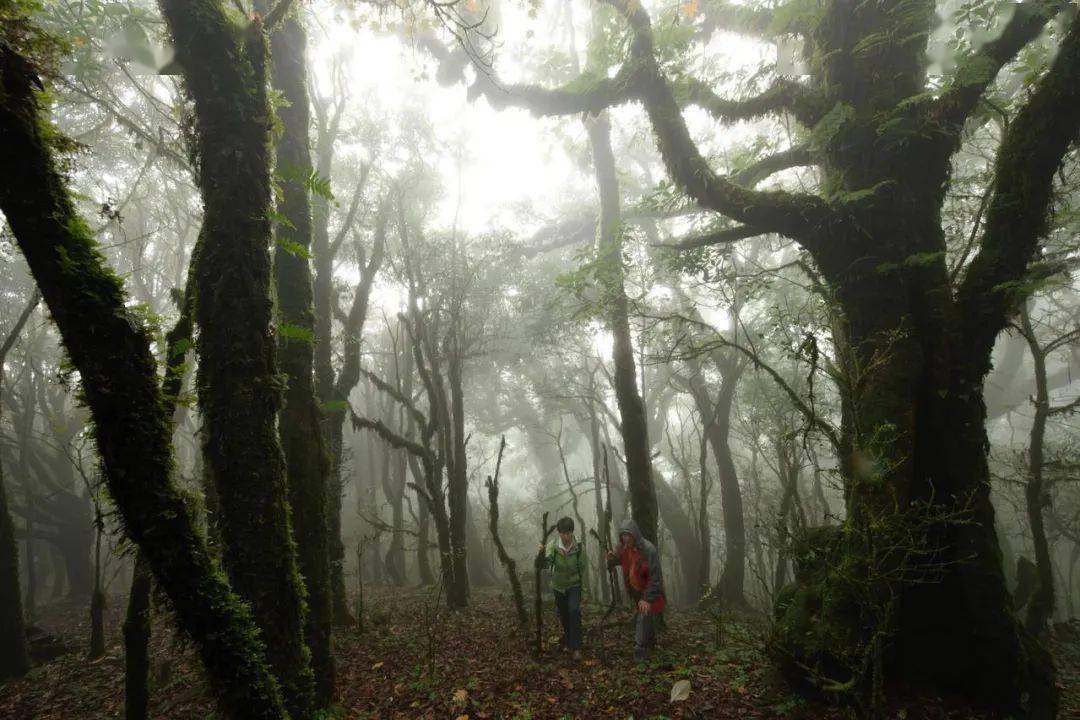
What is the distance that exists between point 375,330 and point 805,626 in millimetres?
29318

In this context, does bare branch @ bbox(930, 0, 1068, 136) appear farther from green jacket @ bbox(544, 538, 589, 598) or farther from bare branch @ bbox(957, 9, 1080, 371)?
green jacket @ bbox(544, 538, 589, 598)

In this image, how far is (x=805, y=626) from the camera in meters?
5.53

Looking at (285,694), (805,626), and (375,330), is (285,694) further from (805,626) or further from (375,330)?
(375,330)

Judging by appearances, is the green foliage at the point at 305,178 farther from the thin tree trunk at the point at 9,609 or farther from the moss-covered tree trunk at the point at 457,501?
the thin tree trunk at the point at 9,609

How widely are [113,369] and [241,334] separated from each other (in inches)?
41.5

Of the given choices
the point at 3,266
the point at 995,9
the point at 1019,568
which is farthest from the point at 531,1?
the point at 3,266

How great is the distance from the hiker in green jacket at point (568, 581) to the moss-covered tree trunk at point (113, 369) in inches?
224

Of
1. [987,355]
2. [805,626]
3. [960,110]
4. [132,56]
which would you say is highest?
[132,56]

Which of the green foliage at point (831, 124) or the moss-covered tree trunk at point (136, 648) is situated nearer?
the moss-covered tree trunk at point (136, 648)

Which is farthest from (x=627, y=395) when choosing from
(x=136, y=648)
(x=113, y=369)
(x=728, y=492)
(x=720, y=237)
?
(x=113, y=369)

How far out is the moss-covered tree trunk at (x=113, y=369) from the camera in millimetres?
2131

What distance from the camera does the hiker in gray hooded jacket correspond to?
7195 mm

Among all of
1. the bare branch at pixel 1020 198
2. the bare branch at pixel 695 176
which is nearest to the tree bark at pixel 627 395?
the bare branch at pixel 695 176

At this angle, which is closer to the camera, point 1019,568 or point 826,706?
point 826,706
